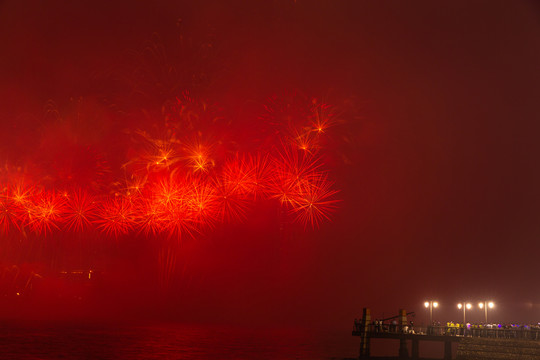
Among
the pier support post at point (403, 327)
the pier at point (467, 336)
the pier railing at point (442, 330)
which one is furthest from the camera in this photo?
the pier support post at point (403, 327)

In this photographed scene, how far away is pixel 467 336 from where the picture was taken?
45.9 m

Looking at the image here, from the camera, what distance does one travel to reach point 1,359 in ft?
194

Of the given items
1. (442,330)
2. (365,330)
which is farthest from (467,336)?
(365,330)

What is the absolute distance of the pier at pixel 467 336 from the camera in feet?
137

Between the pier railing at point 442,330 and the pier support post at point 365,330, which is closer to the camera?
the pier railing at point 442,330

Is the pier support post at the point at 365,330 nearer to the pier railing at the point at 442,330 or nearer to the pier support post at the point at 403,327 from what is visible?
the pier railing at the point at 442,330

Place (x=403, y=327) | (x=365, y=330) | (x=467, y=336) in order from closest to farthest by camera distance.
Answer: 1. (x=467, y=336)
2. (x=365, y=330)
3. (x=403, y=327)

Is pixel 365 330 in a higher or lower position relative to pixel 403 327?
lower

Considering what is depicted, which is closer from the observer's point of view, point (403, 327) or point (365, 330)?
point (365, 330)

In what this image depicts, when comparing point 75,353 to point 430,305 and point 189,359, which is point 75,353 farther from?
point 430,305

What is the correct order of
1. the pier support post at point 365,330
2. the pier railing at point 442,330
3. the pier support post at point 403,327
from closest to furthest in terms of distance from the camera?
the pier railing at point 442,330 → the pier support post at point 365,330 → the pier support post at point 403,327

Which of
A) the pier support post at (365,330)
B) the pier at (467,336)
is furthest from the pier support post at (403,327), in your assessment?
the pier support post at (365,330)

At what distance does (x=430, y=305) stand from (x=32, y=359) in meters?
45.5

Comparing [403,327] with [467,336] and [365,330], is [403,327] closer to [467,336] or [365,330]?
[365,330]
